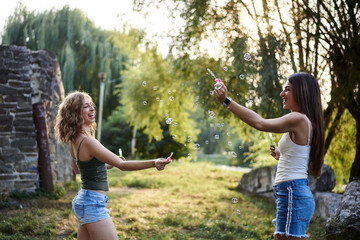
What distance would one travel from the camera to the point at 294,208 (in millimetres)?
2688

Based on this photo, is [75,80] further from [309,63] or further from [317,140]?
[317,140]

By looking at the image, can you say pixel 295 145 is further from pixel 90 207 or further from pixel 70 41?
pixel 70 41

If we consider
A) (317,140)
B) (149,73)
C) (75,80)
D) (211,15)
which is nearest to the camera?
(317,140)

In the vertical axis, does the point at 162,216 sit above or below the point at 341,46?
below

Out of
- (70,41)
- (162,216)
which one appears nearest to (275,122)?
(162,216)

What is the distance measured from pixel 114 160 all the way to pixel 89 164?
0.23m

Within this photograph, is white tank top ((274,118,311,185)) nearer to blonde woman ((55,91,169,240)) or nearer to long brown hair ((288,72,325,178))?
long brown hair ((288,72,325,178))

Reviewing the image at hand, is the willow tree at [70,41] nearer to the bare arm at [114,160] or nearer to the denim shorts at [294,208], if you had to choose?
the bare arm at [114,160]

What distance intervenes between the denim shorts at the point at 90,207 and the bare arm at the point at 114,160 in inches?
10.4

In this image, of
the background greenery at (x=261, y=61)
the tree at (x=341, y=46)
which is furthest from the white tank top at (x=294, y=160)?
the tree at (x=341, y=46)

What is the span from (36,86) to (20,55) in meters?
0.79

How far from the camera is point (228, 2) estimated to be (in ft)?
28.7

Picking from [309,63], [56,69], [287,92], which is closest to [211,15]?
[309,63]

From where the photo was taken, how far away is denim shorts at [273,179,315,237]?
2686 mm
